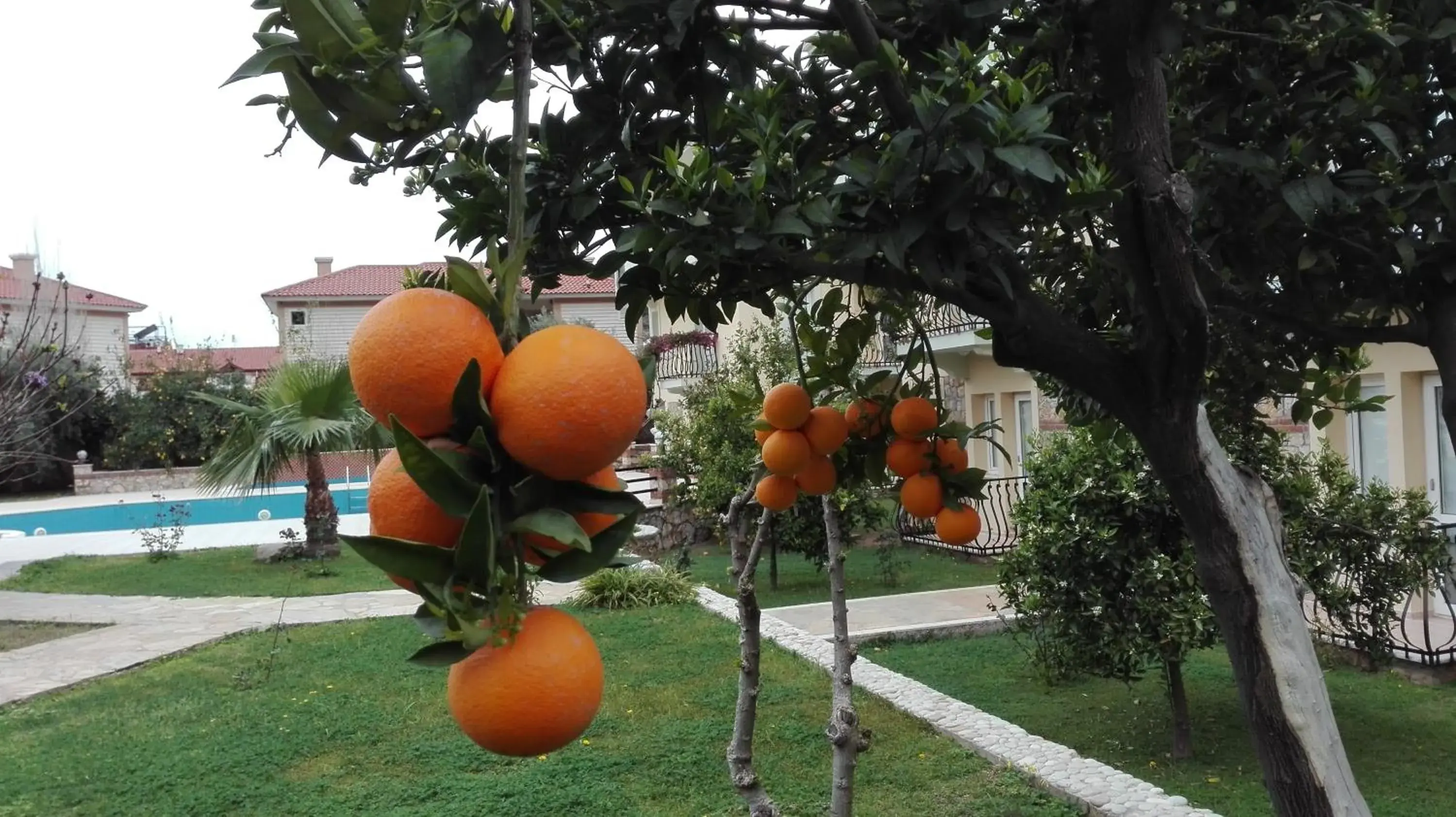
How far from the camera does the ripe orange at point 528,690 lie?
768 mm

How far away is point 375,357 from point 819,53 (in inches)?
58.2

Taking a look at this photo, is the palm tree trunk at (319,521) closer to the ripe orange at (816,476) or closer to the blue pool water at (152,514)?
the blue pool water at (152,514)

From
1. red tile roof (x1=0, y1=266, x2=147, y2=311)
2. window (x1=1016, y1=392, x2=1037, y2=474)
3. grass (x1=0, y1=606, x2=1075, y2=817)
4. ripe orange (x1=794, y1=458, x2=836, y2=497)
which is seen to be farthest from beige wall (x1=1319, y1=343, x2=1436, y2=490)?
red tile roof (x1=0, y1=266, x2=147, y2=311)

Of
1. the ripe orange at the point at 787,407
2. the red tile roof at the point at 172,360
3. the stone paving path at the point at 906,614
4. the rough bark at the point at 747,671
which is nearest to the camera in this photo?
the ripe orange at the point at 787,407

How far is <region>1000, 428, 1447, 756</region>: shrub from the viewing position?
5656 millimetres

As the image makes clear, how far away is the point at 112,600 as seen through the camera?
11.3m

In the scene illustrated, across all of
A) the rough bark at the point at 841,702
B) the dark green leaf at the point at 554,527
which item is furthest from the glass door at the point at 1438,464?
the dark green leaf at the point at 554,527

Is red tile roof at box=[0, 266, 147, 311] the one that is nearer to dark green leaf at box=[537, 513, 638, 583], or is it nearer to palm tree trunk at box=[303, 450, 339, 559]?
palm tree trunk at box=[303, 450, 339, 559]

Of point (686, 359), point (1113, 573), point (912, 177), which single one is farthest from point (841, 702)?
point (686, 359)

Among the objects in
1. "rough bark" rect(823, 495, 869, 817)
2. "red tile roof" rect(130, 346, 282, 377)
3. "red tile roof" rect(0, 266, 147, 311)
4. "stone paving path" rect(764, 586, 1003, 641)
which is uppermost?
"red tile roof" rect(0, 266, 147, 311)

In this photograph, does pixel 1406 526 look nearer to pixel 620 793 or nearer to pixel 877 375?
pixel 620 793

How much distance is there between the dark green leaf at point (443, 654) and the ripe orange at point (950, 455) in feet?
4.72

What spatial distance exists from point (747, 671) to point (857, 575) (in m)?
9.65

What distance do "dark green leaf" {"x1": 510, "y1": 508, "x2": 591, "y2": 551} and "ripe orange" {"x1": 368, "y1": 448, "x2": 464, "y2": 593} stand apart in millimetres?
65
